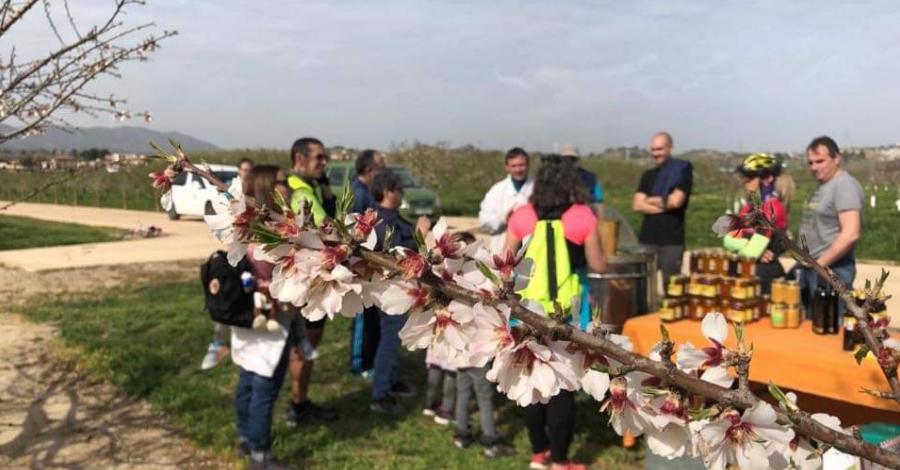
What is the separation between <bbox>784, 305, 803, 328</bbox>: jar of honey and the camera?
4.06 meters

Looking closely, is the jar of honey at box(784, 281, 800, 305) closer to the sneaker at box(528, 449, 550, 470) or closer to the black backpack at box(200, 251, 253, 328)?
the sneaker at box(528, 449, 550, 470)

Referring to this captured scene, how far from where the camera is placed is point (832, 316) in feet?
12.7

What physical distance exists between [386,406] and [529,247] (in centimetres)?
193

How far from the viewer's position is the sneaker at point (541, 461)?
4531 millimetres

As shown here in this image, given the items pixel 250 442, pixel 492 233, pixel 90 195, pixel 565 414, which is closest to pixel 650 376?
pixel 565 414

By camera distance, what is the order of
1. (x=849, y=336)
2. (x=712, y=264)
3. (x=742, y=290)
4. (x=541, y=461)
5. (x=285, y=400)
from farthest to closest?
(x=285, y=400) → (x=712, y=264) → (x=541, y=461) → (x=742, y=290) → (x=849, y=336)

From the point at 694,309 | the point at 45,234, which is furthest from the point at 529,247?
the point at 45,234

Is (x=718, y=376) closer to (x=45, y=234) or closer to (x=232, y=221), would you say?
(x=232, y=221)

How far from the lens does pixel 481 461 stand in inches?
184

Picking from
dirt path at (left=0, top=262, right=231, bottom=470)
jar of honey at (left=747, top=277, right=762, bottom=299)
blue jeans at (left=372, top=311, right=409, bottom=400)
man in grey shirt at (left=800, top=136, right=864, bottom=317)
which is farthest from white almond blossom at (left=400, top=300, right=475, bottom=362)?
blue jeans at (left=372, top=311, right=409, bottom=400)

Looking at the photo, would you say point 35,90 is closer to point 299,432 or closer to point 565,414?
point 299,432

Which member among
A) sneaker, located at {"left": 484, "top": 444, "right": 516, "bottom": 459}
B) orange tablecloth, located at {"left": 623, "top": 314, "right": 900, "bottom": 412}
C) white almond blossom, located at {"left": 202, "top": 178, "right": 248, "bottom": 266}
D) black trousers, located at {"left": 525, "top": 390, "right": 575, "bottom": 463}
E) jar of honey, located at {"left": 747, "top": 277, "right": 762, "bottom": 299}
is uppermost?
white almond blossom, located at {"left": 202, "top": 178, "right": 248, "bottom": 266}

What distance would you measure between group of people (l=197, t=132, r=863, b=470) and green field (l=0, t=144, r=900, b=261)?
8.79 m

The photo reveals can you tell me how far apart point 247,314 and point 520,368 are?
11.0 ft
